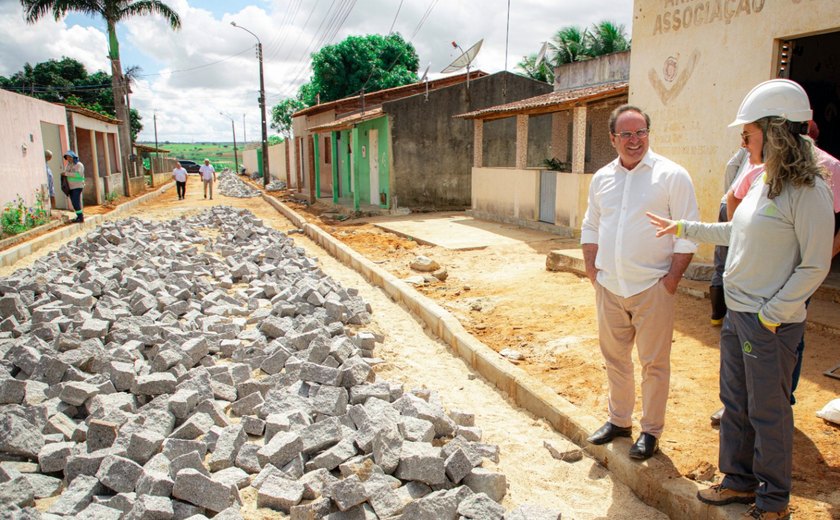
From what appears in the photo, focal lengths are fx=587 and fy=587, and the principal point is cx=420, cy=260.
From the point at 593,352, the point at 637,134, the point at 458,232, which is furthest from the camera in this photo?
the point at 458,232

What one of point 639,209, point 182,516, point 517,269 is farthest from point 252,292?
point 639,209

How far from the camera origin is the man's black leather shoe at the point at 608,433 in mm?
3312

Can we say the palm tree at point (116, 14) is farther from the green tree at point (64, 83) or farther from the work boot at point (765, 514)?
the work boot at point (765, 514)

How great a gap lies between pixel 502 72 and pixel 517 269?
11.6 meters

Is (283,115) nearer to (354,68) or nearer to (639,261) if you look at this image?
(354,68)

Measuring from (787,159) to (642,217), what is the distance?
0.76 m

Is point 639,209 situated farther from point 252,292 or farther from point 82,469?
point 252,292

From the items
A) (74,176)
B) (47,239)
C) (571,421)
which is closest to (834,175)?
(571,421)

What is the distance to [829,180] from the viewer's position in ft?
8.21

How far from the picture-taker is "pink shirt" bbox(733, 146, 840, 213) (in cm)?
302

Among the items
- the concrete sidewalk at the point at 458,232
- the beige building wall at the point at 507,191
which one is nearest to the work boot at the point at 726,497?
the concrete sidewalk at the point at 458,232

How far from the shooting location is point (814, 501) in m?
2.74

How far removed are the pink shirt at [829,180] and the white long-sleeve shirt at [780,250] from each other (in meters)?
0.27

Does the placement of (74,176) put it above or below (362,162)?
below
